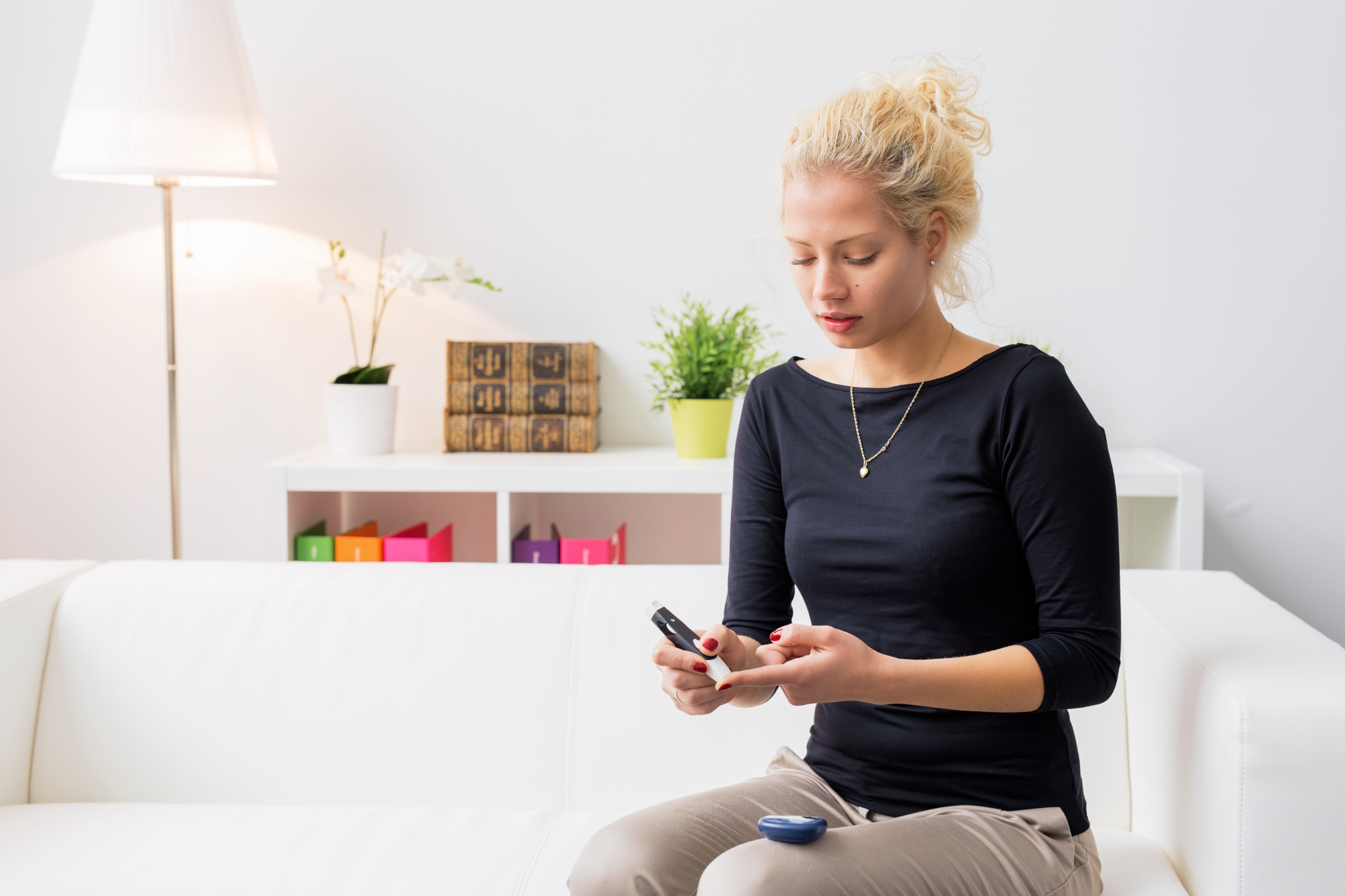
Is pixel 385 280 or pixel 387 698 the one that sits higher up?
pixel 385 280

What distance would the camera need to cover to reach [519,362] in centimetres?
233

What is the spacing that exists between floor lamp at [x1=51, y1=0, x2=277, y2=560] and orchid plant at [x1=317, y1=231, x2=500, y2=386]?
289 mm

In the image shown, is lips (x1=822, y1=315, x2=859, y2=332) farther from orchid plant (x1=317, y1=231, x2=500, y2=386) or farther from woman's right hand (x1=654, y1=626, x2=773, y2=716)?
orchid plant (x1=317, y1=231, x2=500, y2=386)

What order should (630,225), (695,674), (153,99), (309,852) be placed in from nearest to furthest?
(695,674)
(309,852)
(153,99)
(630,225)

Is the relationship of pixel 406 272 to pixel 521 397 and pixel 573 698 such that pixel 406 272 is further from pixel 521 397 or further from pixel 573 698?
pixel 573 698

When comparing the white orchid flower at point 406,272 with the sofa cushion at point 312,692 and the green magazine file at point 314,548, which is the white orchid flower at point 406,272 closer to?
the green magazine file at point 314,548

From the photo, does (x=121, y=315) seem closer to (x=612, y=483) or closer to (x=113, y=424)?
(x=113, y=424)

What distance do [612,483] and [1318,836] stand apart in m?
1.33

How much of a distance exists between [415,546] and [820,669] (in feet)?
4.73

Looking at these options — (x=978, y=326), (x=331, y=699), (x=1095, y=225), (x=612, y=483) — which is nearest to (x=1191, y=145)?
(x=1095, y=225)

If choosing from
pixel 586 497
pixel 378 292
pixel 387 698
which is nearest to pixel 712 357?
pixel 586 497

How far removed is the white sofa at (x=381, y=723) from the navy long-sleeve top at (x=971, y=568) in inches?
10.7

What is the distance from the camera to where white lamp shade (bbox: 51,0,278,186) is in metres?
2.08

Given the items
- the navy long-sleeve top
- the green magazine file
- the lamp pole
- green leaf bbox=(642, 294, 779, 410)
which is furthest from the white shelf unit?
the navy long-sleeve top
